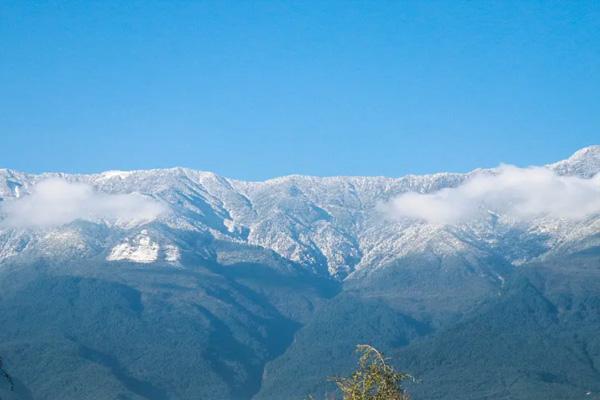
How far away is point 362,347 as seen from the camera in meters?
46.8

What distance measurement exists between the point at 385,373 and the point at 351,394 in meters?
1.83

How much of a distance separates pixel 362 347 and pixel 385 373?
2.10 m

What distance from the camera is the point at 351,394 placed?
4766 cm

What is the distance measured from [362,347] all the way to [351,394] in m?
2.45

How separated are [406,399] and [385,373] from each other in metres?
1.51

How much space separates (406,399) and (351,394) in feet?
8.33

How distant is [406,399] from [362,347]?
3.45m

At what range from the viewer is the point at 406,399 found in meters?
47.9

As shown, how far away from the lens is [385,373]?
47938 millimetres
